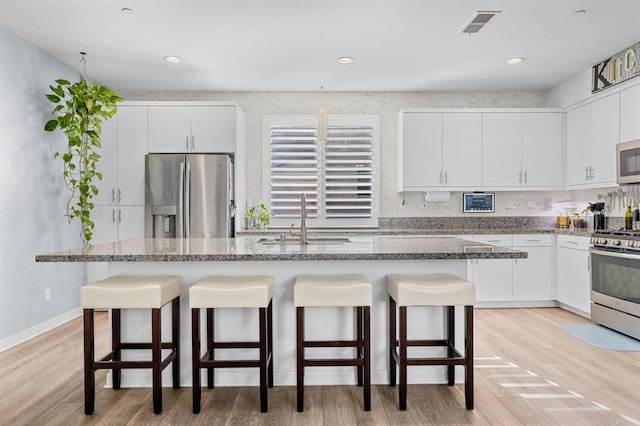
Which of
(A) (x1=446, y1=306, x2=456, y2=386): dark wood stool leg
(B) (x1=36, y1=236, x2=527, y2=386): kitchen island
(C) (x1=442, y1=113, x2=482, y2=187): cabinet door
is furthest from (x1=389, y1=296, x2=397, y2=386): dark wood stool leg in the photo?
(C) (x1=442, y1=113, x2=482, y2=187): cabinet door

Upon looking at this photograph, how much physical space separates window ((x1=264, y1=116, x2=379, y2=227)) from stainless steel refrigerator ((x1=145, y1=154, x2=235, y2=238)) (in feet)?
2.73

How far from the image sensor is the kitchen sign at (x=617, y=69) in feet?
13.1

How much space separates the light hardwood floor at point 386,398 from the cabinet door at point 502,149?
2291mm

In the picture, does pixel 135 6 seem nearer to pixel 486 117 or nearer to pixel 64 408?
pixel 64 408

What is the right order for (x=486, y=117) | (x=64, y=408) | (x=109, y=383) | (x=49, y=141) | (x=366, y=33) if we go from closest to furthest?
(x=64, y=408), (x=109, y=383), (x=366, y=33), (x=49, y=141), (x=486, y=117)

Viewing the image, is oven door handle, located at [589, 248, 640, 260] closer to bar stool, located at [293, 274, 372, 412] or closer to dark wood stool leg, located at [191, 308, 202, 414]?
bar stool, located at [293, 274, 372, 412]

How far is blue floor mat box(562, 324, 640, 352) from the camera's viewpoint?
3524mm

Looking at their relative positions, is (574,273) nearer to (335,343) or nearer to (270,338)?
(335,343)

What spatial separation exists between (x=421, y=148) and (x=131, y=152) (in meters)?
3.35

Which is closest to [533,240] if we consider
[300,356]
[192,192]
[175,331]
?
[300,356]

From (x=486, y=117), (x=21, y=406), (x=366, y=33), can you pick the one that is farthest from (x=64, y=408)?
(x=486, y=117)

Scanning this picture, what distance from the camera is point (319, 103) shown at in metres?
5.50

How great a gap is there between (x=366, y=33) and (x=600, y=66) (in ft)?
8.47

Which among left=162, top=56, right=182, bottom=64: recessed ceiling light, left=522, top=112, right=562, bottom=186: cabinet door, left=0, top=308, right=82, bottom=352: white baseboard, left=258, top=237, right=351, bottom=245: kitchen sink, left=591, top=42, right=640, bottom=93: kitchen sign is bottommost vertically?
left=0, top=308, right=82, bottom=352: white baseboard
